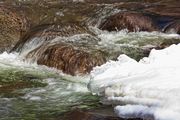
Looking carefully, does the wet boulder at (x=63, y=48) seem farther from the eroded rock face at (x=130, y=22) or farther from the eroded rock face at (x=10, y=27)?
the eroded rock face at (x=130, y=22)

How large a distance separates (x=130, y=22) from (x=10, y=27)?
4.10 meters

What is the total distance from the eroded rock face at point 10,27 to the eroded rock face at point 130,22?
285cm

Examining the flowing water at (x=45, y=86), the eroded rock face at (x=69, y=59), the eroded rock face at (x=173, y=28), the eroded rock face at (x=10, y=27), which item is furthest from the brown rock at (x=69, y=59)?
the eroded rock face at (x=173, y=28)

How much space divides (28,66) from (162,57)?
16.5 ft

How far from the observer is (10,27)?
16250mm

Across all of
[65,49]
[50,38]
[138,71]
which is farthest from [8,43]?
[138,71]

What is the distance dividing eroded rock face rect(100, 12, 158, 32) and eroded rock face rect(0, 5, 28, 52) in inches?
112

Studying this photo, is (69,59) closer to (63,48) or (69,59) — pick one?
(69,59)

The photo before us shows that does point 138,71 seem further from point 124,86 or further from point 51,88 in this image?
point 51,88

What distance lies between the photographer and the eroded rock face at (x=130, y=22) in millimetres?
15508

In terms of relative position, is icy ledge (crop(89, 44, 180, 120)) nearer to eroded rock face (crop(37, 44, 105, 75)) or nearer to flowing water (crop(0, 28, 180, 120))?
flowing water (crop(0, 28, 180, 120))

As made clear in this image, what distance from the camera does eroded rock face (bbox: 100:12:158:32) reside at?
1551 cm

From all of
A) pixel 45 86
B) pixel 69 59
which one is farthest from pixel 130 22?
pixel 45 86

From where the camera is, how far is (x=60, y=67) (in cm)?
1187
